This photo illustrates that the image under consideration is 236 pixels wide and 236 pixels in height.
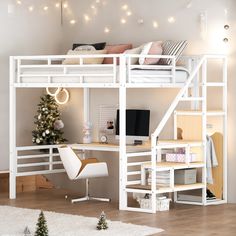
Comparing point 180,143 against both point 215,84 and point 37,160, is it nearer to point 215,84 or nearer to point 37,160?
point 215,84

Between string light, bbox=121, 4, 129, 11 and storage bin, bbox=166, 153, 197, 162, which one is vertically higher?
string light, bbox=121, 4, 129, 11

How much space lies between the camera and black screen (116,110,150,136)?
9492 millimetres

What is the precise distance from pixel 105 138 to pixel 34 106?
132cm

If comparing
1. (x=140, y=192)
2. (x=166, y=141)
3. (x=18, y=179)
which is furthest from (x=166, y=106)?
(x=18, y=179)

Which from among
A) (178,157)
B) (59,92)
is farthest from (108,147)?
(59,92)

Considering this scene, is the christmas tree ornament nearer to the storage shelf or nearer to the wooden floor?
the wooden floor

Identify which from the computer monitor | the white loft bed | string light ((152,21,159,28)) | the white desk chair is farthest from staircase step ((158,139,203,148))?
string light ((152,21,159,28))

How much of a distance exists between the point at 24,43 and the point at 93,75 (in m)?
1.90

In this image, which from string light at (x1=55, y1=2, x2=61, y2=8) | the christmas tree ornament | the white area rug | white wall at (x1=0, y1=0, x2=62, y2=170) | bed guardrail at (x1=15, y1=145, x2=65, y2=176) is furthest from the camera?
string light at (x1=55, y1=2, x2=61, y2=8)

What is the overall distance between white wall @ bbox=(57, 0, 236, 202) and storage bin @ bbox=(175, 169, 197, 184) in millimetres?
469

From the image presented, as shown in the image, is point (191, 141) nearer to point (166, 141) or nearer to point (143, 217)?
point (166, 141)

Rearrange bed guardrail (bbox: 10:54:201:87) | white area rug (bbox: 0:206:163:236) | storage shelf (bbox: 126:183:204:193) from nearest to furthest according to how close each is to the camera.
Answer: white area rug (bbox: 0:206:163:236) < storage shelf (bbox: 126:183:204:193) < bed guardrail (bbox: 10:54:201:87)

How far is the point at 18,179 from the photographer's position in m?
10.3

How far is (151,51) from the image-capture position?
→ 912 centimetres
